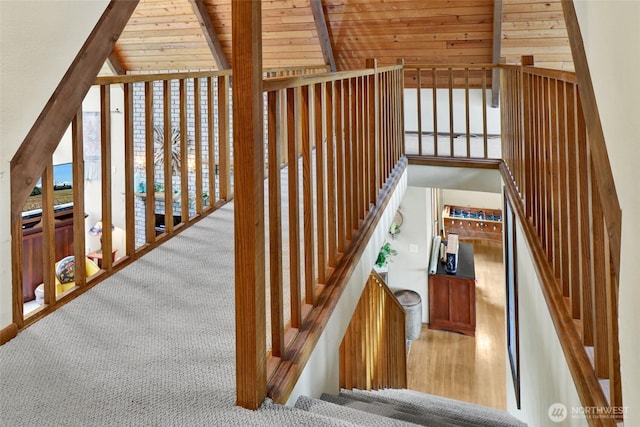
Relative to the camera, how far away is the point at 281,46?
5.28 meters

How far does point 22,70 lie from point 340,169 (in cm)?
120

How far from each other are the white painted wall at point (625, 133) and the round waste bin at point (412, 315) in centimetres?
548

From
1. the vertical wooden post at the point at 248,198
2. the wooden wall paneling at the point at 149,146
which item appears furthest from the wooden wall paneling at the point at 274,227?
the wooden wall paneling at the point at 149,146

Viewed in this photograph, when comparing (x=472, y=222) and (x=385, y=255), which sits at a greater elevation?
(x=472, y=222)

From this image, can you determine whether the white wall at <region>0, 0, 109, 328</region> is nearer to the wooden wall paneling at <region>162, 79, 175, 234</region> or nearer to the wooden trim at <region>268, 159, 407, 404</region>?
the wooden wall paneling at <region>162, 79, 175, 234</region>

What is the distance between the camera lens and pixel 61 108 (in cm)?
164

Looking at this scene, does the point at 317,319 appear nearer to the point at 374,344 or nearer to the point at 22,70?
the point at 22,70

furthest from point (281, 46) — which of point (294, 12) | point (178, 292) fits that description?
point (178, 292)

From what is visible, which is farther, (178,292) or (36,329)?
(178,292)

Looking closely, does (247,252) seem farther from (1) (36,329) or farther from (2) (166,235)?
(2) (166,235)

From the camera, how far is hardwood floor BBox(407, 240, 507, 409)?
5145mm

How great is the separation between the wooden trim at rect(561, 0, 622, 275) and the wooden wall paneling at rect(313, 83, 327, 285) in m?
0.79

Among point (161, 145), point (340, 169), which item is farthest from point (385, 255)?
point (340, 169)

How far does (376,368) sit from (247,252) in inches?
135
